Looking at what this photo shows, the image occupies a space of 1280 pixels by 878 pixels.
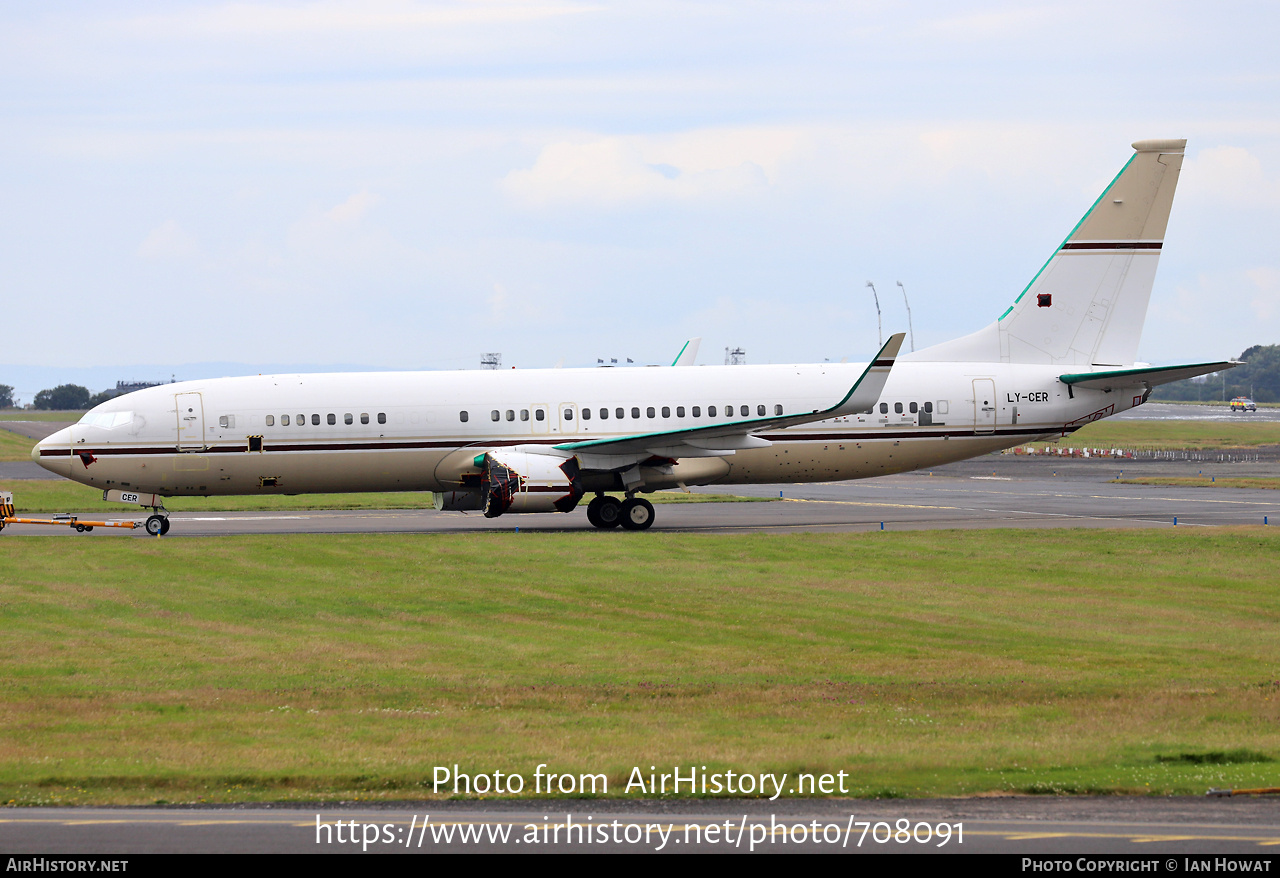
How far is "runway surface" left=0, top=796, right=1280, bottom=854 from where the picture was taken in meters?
10.8

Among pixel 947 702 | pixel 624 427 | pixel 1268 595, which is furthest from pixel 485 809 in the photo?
pixel 624 427

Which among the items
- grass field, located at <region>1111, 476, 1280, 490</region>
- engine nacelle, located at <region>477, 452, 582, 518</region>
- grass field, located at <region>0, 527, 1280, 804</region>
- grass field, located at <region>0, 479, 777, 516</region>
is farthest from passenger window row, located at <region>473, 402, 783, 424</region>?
grass field, located at <region>1111, 476, 1280, 490</region>

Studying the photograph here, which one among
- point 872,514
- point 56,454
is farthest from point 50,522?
point 872,514

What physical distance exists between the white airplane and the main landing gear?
0.06m

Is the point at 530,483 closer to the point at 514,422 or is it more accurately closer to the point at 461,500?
the point at 514,422

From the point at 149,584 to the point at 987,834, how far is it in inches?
809

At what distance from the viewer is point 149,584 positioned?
2697 cm

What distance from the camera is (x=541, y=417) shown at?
37156 mm

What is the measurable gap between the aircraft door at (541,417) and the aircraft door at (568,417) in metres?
0.32

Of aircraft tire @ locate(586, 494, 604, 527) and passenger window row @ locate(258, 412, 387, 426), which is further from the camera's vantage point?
aircraft tire @ locate(586, 494, 604, 527)

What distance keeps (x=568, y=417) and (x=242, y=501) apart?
19.4 metres

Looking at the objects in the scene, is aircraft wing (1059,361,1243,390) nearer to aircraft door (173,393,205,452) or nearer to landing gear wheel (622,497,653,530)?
landing gear wheel (622,497,653,530)

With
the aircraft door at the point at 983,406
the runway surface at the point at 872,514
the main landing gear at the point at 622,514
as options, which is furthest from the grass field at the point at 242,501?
the main landing gear at the point at 622,514
